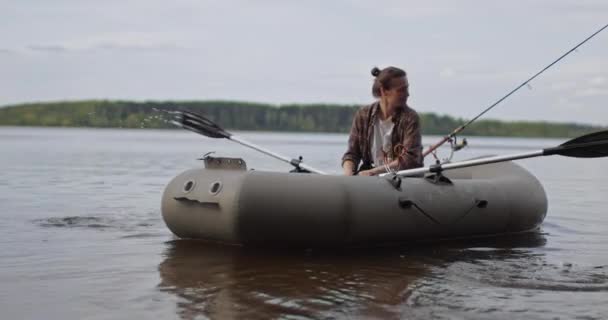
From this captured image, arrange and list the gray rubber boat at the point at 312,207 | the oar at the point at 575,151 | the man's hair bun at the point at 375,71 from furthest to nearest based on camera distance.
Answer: the man's hair bun at the point at 375,71 < the oar at the point at 575,151 < the gray rubber boat at the point at 312,207

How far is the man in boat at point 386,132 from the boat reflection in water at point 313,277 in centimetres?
80

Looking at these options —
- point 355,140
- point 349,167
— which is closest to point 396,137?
point 355,140

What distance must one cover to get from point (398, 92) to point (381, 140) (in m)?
0.50

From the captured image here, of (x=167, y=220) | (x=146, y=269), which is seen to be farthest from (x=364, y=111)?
(x=146, y=269)

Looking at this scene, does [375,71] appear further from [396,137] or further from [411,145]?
[411,145]

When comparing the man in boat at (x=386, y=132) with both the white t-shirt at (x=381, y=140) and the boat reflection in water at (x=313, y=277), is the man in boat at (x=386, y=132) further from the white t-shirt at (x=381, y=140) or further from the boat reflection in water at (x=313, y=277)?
the boat reflection in water at (x=313, y=277)

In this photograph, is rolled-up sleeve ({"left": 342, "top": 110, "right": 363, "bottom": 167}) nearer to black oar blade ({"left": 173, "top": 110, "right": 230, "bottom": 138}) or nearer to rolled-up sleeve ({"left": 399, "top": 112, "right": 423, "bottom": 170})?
rolled-up sleeve ({"left": 399, "top": 112, "right": 423, "bottom": 170})

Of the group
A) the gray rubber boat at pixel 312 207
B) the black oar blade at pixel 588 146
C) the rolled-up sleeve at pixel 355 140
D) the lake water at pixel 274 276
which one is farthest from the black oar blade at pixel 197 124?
the black oar blade at pixel 588 146

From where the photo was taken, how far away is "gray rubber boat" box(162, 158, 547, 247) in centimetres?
595

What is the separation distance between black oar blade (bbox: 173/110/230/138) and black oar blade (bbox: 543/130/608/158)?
133 inches

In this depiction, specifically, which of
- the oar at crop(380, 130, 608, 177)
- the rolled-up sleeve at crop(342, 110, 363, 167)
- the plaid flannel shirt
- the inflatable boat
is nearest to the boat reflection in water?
the inflatable boat

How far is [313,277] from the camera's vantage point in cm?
548

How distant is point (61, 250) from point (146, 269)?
108 centimetres

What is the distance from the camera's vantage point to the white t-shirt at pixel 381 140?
7.21 meters
